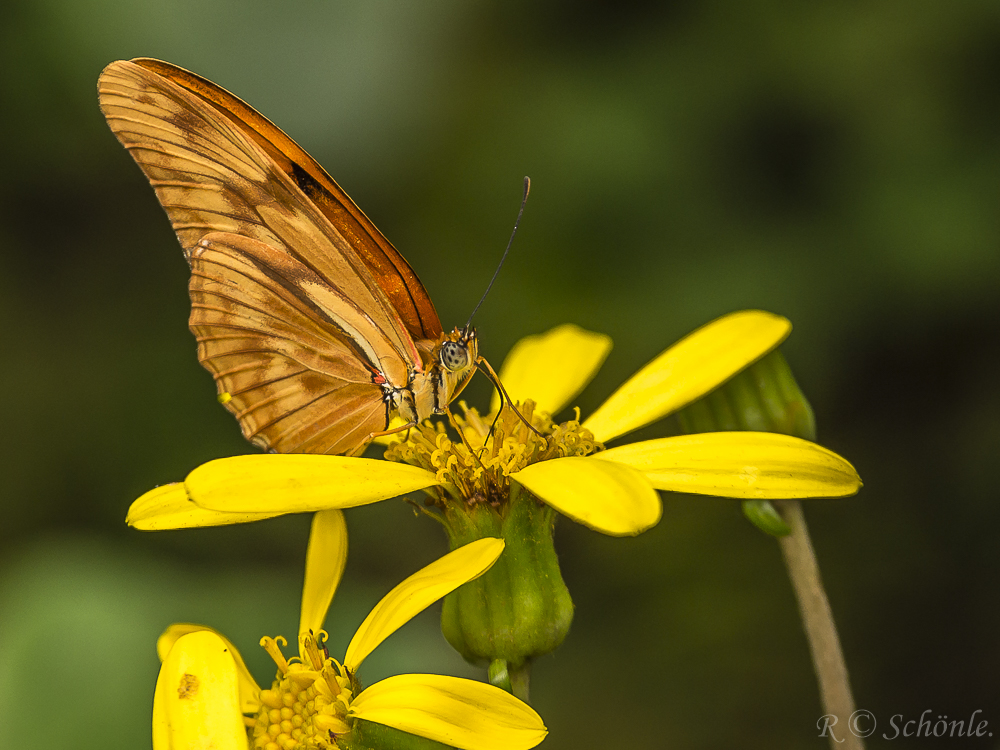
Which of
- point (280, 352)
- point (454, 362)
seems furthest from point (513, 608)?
point (280, 352)

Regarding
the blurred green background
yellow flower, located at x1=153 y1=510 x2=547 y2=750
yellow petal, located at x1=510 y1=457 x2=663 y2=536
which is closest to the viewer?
Answer: yellow petal, located at x1=510 y1=457 x2=663 y2=536

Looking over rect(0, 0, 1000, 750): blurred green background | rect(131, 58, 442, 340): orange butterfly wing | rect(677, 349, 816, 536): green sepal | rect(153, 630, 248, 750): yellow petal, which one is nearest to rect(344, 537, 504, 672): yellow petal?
rect(153, 630, 248, 750): yellow petal

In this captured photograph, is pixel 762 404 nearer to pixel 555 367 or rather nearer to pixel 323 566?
pixel 555 367

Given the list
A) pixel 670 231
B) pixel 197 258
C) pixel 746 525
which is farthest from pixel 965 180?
pixel 197 258

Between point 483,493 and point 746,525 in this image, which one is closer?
point 483,493

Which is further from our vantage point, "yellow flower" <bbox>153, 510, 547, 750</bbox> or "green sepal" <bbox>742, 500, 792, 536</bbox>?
"green sepal" <bbox>742, 500, 792, 536</bbox>

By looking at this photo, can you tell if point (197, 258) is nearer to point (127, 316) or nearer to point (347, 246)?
point (347, 246)

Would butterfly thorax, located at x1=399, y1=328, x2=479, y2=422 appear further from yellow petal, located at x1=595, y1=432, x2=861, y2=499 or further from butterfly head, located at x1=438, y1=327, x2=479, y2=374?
yellow petal, located at x1=595, y1=432, x2=861, y2=499
